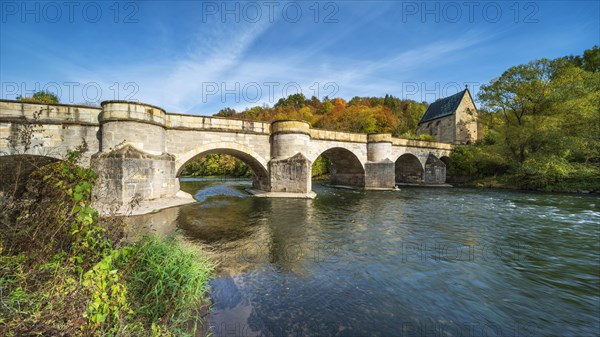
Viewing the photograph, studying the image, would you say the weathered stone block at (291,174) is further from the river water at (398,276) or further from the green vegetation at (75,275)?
the green vegetation at (75,275)

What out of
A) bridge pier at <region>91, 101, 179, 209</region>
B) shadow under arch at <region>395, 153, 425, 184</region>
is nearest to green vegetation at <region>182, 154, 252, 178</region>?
shadow under arch at <region>395, 153, 425, 184</region>

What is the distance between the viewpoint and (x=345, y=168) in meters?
24.0

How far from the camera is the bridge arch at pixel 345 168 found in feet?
70.1

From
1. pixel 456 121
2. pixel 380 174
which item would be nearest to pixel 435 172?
pixel 380 174

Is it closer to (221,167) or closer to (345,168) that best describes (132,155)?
(345,168)

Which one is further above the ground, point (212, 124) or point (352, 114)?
point (352, 114)

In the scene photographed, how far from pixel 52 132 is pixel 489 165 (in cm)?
3443

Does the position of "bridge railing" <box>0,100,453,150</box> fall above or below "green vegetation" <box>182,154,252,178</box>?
above

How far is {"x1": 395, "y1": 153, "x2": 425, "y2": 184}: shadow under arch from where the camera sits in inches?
1031

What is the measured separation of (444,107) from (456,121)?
16.9 feet

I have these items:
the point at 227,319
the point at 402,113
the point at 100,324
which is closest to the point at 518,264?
the point at 227,319

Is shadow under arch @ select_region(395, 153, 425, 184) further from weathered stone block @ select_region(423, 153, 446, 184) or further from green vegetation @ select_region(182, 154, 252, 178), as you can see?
green vegetation @ select_region(182, 154, 252, 178)

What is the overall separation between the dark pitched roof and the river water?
108 feet

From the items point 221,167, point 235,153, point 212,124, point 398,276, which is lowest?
point 398,276
